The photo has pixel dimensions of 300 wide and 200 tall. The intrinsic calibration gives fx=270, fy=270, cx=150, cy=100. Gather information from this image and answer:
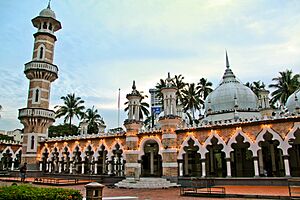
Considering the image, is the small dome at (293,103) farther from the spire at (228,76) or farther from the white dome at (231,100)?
the spire at (228,76)

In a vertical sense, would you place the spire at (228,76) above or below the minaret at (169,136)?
above

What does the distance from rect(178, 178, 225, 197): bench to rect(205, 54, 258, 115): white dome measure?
367 inches

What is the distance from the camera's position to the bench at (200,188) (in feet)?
51.5

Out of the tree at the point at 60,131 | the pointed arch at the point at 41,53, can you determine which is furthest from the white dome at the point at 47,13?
the tree at the point at 60,131

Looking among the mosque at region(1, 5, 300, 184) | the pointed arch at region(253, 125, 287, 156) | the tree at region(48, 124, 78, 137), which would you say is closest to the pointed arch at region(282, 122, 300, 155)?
the mosque at region(1, 5, 300, 184)

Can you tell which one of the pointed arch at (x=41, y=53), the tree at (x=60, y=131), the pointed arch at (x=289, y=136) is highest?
the pointed arch at (x=41, y=53)

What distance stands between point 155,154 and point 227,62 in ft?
48.7

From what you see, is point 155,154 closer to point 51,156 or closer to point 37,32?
point 51,156

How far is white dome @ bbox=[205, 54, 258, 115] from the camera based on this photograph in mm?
28453

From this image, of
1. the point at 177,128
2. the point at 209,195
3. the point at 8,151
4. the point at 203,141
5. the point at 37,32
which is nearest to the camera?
the point at 209,195

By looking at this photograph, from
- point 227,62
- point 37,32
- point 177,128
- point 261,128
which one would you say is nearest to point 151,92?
point 227,62

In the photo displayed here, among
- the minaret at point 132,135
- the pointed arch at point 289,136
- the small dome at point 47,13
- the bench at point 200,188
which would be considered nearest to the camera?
the bench at point 200,188

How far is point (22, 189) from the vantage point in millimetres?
9344

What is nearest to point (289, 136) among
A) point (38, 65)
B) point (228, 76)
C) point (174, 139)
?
point (174, 139)
